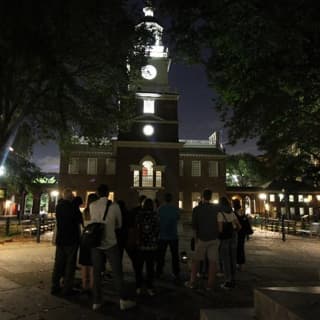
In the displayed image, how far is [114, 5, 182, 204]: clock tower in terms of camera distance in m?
31.2

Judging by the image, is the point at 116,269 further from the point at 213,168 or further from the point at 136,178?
the point at 213,168

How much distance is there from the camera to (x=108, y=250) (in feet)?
17.0

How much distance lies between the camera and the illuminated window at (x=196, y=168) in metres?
39.1

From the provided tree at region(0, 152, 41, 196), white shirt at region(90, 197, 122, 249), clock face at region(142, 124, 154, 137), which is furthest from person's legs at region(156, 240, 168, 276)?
clock face at region(142, 124, 154, 137)

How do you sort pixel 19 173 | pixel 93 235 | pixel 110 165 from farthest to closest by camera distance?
pixel 110 165, pixel 19 173, pixel 93 235

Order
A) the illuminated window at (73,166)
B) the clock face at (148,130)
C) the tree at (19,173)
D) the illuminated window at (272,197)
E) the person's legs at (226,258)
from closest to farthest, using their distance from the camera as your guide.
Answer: the person's legs at (226,258), the tree at (19,173), the clock face at (148,130), the illuminated window at (73,166), the illuminated window at (272,197)

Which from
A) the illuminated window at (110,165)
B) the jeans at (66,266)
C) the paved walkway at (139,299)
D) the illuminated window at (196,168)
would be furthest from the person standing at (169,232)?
the illuminated window at (196,168)

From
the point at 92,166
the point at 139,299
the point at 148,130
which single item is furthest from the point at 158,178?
the point at 139,299

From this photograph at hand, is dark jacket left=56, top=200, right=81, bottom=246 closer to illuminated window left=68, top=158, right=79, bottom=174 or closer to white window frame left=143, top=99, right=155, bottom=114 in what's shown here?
white window frame left=143, top=99, right=155, bottom=114

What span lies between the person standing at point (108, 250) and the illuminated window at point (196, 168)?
34.0 metres

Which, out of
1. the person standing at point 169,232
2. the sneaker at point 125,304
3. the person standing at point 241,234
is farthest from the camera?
the person standing at point 241,234

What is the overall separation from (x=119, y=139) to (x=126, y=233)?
1030 inches

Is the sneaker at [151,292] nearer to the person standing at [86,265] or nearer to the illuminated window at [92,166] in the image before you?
the person standing at [86,265]

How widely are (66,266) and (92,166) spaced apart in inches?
1258
